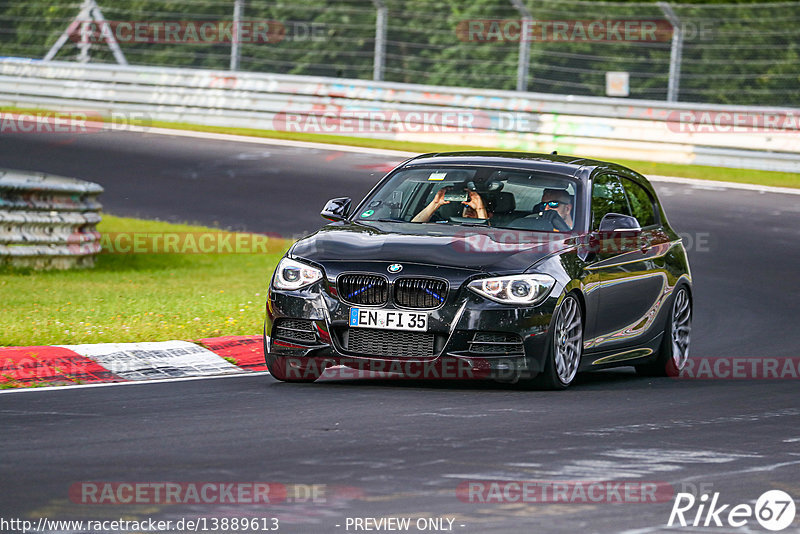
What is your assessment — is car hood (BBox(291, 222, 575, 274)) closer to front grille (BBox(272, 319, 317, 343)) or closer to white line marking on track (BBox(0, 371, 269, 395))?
front grille (BBox(272, 319, 317, 343))

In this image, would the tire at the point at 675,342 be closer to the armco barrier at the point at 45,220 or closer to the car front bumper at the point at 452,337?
the car front bumper at the point at 452,337

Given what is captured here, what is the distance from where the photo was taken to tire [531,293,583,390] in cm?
936

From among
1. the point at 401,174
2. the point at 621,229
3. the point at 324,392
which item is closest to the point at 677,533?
the point at 324,392

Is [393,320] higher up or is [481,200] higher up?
[481,200]

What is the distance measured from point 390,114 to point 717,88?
5.64 metres

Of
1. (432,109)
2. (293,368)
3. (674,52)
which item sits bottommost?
(293,368)

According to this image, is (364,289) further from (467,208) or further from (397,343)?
(467,208)

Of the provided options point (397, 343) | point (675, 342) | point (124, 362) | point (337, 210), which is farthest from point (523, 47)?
point (397, 343)

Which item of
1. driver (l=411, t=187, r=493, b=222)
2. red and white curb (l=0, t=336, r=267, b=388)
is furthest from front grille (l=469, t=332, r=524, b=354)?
red and white curb (l=0, t=336, r=267, b=388)

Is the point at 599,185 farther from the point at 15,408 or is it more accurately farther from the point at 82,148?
the point at 82,148

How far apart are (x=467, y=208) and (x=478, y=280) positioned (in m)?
1.26

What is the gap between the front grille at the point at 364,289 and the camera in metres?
9.16

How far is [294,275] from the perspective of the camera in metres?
9.45

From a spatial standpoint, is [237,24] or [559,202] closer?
[559,202]
